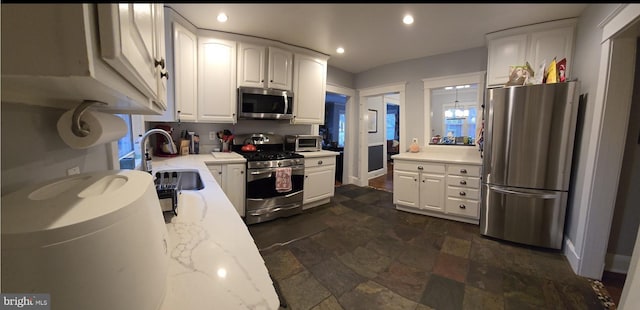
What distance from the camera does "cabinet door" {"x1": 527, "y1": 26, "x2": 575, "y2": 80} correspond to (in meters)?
2.23

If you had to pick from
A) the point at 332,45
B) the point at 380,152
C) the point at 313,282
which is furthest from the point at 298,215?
the point at 380,152

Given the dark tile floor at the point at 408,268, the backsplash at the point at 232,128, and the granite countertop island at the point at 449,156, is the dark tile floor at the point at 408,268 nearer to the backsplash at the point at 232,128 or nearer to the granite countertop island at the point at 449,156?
the granite countertop island at the point at 449,156

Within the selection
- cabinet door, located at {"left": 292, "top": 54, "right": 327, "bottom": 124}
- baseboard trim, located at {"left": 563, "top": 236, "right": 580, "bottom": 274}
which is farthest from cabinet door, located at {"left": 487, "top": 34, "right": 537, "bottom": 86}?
cabinet door, located at {"left": 292, "top": 54, "right": 327, "bottom": 124}

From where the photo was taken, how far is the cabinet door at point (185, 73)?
88.8 inches

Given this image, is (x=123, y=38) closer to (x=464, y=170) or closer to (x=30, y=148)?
Result: (x=30, y=148)

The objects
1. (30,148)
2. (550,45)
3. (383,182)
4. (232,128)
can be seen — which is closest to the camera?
(30,148)

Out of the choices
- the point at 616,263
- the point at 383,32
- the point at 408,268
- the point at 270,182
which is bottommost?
the point at 408,268

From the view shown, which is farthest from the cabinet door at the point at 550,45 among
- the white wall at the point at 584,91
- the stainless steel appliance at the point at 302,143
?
the stainless steel appliance at the point at 302,143

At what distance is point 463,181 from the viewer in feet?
8.67

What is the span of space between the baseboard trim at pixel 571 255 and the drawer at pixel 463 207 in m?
0.71

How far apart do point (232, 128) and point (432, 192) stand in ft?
8.76

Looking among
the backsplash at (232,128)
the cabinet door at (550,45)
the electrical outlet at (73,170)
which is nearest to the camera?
the electrical outlet at (73,170)

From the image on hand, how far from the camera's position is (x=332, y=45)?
2.98m

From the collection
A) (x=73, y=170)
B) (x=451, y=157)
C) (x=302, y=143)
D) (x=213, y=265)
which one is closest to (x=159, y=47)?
(x=73, y=170)
